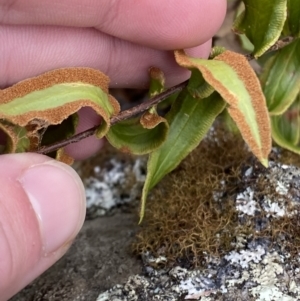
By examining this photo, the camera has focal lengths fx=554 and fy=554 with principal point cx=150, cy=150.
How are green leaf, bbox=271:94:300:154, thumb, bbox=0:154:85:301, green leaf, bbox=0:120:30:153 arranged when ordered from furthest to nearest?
green leaf, bbox=271:94:300:154 < green leaf, bbox=0:120:30:153 < thumb, bbox=0:154:85:301

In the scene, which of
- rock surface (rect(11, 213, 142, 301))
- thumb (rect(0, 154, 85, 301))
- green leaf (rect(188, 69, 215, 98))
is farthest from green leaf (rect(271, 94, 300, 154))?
thumb (rect(0, 154, 85, 301))

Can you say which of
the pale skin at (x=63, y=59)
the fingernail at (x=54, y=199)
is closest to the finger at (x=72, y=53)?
the pale skin at (x=63, y=59)

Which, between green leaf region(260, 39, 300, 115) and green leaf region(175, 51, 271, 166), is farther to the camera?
green leaf region(260, 39, 300, 115)

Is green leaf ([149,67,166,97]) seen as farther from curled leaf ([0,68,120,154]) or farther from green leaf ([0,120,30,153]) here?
green leaf ([0,120,30,153])

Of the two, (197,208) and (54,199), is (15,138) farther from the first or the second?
(197,208)

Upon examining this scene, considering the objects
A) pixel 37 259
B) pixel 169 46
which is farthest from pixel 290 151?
pixel 37 259

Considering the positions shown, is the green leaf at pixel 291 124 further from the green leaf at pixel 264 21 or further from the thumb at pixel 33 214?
the thumb at pixel 33 214

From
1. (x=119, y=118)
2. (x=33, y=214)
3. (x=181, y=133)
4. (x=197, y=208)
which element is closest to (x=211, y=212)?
(x=197, y=208)
